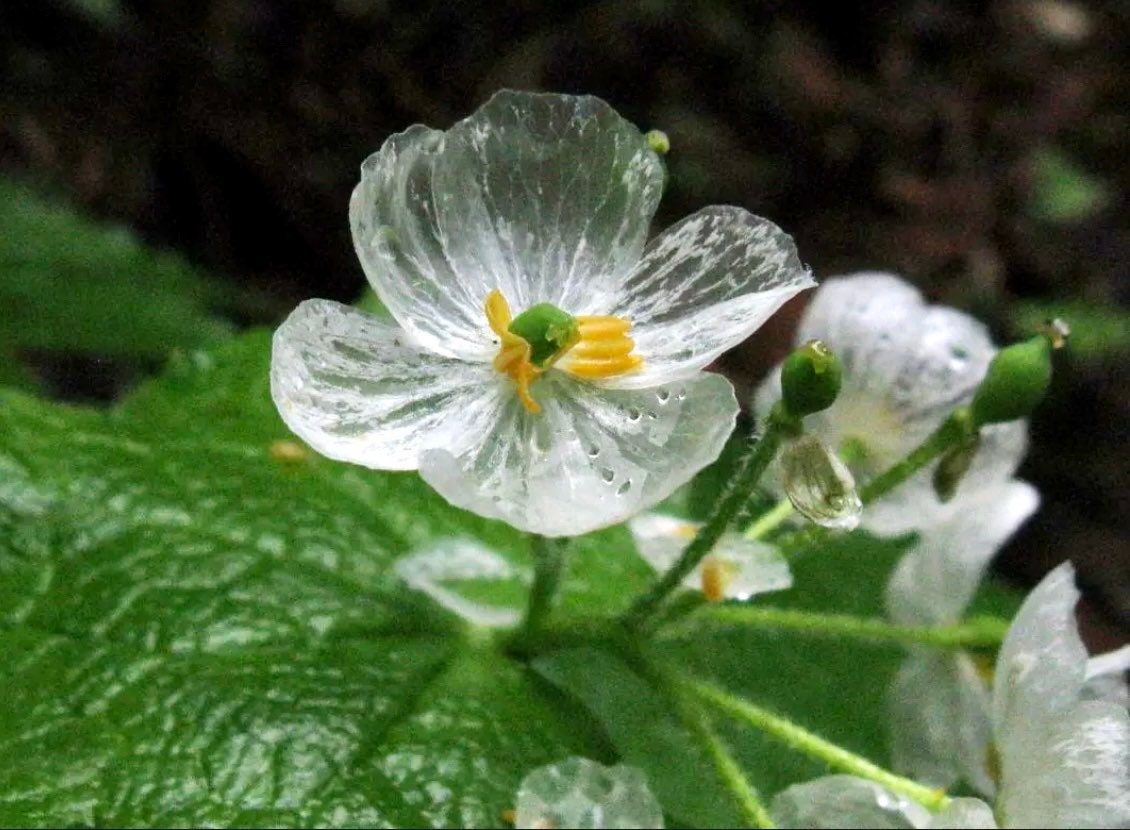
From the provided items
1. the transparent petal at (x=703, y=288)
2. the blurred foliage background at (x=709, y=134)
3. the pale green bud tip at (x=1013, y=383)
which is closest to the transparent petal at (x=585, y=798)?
the transparent petal at (x=703, y=288)

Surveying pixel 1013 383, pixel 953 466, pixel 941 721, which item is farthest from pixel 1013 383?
pixel 941 721

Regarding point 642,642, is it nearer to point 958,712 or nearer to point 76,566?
point 958,712

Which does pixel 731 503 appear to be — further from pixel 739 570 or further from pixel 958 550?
pixel 958 550

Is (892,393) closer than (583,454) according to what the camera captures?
No

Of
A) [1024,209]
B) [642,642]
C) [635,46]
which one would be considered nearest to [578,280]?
[642,642]

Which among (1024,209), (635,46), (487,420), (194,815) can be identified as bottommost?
(194,815)

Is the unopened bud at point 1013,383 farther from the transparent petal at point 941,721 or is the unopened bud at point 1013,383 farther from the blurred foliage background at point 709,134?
the blurred foliage background at point 709,134
